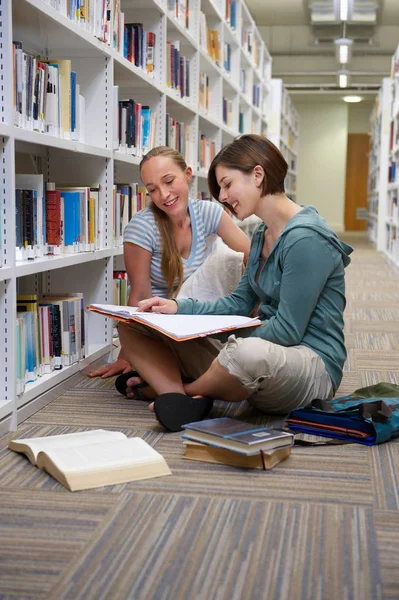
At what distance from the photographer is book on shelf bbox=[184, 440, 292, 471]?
1894 mm

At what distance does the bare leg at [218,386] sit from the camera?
225cm

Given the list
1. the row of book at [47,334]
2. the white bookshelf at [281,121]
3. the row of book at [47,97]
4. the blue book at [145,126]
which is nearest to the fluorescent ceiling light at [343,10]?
the white bookshelf at [281,121]

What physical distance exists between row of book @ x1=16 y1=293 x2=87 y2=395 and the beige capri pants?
0.31m

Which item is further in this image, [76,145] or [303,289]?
[76,145]

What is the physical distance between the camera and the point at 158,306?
2.43 meters

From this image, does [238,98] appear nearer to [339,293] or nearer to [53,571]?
[339,293]

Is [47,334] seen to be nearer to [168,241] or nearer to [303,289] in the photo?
[168,241]

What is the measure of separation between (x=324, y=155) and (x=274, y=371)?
15391 mm

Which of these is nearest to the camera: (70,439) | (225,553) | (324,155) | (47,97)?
(225,553)

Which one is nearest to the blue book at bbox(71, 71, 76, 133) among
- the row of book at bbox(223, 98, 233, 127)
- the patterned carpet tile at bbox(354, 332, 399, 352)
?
the patterned carpet tile at bbox(354, 332, 399, 352)

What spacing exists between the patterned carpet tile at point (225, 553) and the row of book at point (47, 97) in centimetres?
130

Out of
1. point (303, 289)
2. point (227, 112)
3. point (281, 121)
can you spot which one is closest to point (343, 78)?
point (281, 121)

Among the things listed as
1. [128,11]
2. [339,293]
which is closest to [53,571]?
[339,293]

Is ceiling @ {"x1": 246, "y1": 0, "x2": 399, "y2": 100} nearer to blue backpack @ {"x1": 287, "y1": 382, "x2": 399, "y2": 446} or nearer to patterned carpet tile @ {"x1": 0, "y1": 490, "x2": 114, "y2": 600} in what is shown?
blue backpack @ {"x1": 287, "y1": 382, "x2": 399, "y2": 446}
